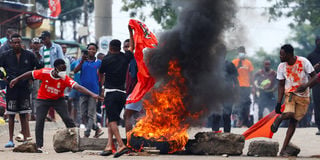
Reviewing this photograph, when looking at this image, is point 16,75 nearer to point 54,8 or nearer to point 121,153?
point 121,153

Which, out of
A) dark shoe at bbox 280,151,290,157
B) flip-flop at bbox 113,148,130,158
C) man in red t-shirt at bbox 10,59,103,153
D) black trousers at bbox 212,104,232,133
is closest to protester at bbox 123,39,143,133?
man in red t-shirt at bbox 10,59,103,153

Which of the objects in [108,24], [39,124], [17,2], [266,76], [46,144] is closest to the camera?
[39,124]

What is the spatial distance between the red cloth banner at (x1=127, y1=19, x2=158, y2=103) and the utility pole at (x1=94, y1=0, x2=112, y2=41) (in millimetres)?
11536

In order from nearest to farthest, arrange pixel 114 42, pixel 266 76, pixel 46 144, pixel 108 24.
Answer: pixel 114 42 → pixel 46 144 → pixel 266 76 → pixel 108 24

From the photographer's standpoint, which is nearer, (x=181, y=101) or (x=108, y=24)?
(x=181, y=101)

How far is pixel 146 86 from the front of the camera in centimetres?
984

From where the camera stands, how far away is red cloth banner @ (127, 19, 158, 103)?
982 centimetres

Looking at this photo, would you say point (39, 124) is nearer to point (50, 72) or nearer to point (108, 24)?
point (50, 72)

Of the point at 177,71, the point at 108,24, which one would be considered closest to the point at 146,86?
the point at 177,71

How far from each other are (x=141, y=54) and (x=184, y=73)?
762 mm

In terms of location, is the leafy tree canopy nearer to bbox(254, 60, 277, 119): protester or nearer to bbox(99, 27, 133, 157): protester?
bbox(254, 60, 277, 119): protester

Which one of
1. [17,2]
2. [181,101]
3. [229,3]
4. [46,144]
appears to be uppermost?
[17,2]

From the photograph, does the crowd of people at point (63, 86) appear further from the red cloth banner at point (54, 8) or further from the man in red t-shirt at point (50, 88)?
the red cloth banner at point (54, 8)

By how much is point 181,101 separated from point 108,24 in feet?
40.2
